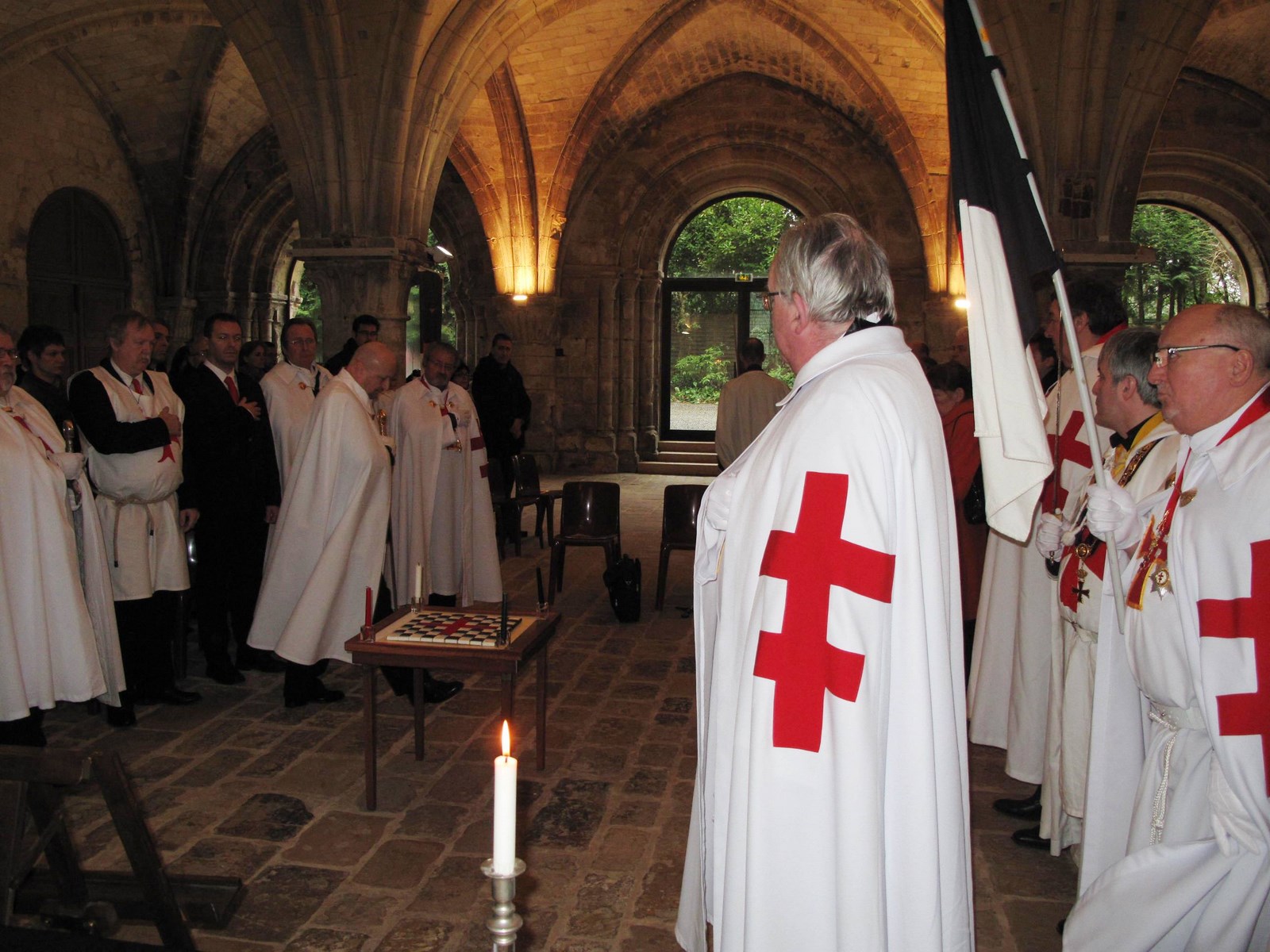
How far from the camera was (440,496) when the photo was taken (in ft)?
20.5

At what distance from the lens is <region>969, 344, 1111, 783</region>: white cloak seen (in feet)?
11.5

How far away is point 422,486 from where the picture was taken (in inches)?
239

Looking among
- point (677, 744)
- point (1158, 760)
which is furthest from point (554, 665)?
point (1158, 760)

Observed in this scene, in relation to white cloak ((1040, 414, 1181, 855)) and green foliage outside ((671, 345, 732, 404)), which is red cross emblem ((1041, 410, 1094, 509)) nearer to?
white cloak ((1040, 414, 1181, 855))

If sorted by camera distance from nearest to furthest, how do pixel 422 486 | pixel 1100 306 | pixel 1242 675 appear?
1. pixel 1242 675
2. pixel 1100 306
3. pixel 422 486

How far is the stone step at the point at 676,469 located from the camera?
15516 mm

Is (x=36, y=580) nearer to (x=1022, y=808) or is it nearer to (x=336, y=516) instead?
(x=336, y=516)

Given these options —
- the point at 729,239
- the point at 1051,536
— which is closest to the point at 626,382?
the point at 729,239

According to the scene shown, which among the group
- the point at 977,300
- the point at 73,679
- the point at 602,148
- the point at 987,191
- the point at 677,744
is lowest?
the point at 677,744

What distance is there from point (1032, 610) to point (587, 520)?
12.7 ft

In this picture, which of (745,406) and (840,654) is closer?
(840,654)

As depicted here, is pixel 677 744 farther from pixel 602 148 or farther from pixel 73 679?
pixel 602 148

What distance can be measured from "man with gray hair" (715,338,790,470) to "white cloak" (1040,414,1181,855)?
3.92 metres

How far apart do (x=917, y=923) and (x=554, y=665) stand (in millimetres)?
3870
